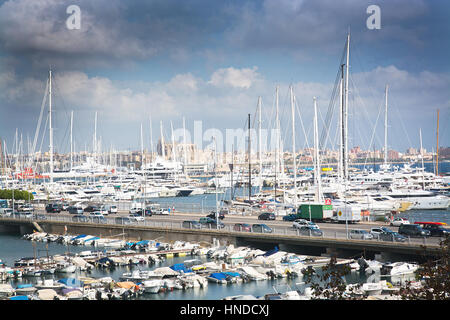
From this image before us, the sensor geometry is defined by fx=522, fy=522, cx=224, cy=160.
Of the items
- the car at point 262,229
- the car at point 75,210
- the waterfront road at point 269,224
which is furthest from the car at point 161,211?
the car at point 262,229

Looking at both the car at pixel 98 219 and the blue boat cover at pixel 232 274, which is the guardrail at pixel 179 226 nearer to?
the car at pixel 98 219

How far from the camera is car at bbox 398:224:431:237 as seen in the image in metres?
29.9

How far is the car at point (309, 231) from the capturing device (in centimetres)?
3203

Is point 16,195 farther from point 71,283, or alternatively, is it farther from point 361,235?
point 361,235

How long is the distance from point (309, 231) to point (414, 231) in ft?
20.2

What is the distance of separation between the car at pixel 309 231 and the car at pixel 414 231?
481cm

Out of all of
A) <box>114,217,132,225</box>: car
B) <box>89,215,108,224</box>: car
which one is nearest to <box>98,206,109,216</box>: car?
<box>89,215,108,224</box>: car

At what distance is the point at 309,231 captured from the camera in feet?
106

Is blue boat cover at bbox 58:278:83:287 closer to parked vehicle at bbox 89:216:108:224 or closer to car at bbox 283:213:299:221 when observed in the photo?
parked vehicle at bbox 89:216:108:224

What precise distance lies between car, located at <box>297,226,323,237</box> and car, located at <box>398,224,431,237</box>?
189 inches

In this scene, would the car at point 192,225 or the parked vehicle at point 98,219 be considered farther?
the parked vehicle at point 98,219
